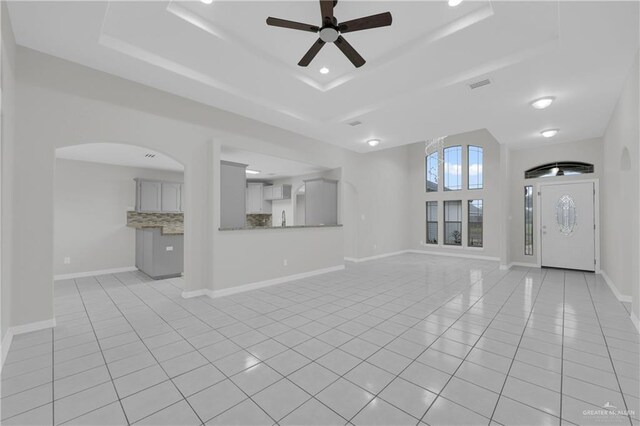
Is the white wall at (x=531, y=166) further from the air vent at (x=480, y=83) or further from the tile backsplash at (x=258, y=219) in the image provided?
the tile backsplash at (x=258, y=219)

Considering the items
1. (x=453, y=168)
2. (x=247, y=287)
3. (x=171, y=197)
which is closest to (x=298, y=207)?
(x=171, y=197)

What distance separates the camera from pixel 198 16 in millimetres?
2697

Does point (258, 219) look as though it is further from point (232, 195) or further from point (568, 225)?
point (568, 225)

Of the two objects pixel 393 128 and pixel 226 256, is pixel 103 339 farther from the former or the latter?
pixel 393 128

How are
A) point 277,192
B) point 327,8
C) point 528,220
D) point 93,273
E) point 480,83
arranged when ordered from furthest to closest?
point 277,192 < point 528,220 < point 93,273 < point 480,83 < point 327,8

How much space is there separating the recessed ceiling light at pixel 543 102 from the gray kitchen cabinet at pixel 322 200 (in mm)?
3950

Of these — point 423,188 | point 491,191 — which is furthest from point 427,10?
point 423,188

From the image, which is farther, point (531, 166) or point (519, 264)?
point (519, 264)

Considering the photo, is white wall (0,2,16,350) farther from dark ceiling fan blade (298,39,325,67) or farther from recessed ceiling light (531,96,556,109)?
recessed ceiling light (531,96,556,109)

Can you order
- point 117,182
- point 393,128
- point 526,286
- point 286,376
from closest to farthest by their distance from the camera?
1. point 286,376
2. point 526,286
3. point 393,128
4. point 117,182

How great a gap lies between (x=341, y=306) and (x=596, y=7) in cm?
391

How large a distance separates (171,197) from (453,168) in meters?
8.55

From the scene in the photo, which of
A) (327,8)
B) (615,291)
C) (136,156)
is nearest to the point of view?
(327,8)

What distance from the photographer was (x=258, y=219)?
1048 cm
